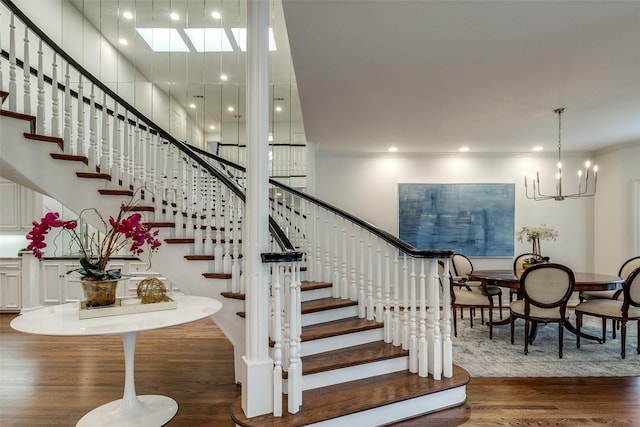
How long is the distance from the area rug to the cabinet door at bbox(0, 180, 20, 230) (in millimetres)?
6355

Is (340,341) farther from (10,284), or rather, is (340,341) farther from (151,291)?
(10,284)

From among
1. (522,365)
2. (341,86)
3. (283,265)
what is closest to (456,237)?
(522,365)

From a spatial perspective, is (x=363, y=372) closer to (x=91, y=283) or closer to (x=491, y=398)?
(x=491, y=398)

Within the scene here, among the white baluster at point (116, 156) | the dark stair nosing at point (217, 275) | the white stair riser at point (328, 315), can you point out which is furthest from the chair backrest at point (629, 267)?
the white baluster at point (116, 156)

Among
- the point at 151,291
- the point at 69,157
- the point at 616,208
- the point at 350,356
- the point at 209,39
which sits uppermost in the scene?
the point at 209,39

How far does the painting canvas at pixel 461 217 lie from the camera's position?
6207 mm

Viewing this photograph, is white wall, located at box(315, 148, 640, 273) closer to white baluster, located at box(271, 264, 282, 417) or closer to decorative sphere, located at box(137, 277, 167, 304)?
decorative sphere, located at box(137, 277, 167, 304)

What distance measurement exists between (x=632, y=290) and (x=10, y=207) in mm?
8101

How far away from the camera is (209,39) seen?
577 centimetres

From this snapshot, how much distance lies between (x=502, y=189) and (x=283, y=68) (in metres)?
4.43

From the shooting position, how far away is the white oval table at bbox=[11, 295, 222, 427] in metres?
1.93

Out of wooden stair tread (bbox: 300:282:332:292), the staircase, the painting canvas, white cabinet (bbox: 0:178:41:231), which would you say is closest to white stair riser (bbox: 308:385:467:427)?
the staircase

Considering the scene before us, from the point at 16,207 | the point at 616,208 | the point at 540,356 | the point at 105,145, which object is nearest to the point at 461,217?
the point at 616,208

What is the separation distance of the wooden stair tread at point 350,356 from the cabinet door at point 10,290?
499 cm
